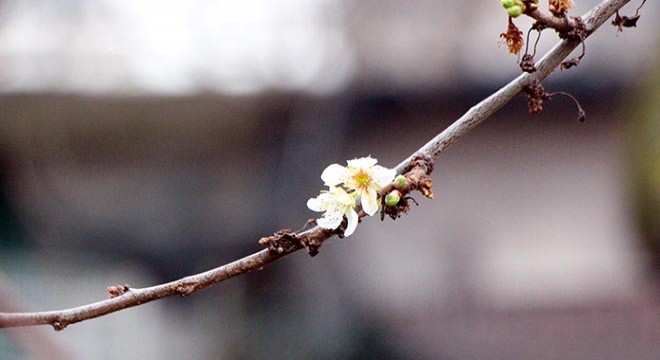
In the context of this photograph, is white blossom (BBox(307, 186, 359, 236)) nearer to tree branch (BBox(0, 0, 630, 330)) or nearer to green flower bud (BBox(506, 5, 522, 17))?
tree branch (BBox(0, 0, 630, 330))

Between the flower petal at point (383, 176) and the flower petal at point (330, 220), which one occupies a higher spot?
the flower petal at point (383, 176)

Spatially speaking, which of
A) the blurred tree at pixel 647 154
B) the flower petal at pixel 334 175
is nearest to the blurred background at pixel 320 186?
the blurred tree at pixel 647 154

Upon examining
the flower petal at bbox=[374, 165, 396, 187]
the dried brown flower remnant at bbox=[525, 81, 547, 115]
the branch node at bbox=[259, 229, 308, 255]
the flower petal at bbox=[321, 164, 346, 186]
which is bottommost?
the branch node at bbox=[259, 229, 308, 255]

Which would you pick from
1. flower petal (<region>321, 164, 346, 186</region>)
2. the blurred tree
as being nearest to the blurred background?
the blurred tree

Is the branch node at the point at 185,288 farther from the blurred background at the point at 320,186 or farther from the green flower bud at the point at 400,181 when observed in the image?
the blurred background at the point at 320,186

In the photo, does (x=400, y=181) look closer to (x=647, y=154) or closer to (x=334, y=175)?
(x=334, y=175)

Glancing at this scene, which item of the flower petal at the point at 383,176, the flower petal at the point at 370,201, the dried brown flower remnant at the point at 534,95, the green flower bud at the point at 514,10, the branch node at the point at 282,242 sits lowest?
the branch node at the point at 282,242

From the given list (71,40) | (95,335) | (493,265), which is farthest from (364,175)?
(493,265)
